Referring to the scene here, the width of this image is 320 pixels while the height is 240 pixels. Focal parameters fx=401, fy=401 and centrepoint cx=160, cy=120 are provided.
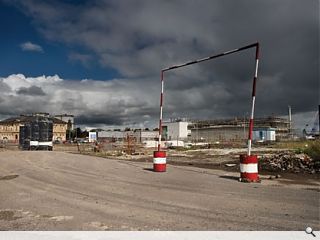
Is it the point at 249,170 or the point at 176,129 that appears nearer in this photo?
the point at 249,170

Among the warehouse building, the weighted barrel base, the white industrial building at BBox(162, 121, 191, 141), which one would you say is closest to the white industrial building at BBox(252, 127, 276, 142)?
the warehouse building

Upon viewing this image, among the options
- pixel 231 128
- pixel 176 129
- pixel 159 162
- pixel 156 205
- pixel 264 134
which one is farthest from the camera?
pixel 231 128

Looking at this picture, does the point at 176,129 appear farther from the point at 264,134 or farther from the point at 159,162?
the point at 159,162

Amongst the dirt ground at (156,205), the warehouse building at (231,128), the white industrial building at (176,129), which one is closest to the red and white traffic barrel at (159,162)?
the dirt ground at (156,205)

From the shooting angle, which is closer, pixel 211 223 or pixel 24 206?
pixel 211 223

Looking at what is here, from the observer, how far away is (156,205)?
8.17m

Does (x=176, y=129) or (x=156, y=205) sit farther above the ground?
(x=176, y=129)

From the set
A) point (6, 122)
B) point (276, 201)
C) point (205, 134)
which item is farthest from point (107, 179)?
point (6, 122)

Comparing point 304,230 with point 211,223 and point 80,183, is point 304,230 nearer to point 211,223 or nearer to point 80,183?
point 211,223

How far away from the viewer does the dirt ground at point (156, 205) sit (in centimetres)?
643

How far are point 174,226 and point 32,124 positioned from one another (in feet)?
155

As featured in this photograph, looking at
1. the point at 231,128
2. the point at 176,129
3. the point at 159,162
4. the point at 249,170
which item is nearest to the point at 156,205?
the point at 249,170

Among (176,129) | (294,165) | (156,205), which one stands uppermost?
(176,129)

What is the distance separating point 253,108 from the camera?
13.4m
